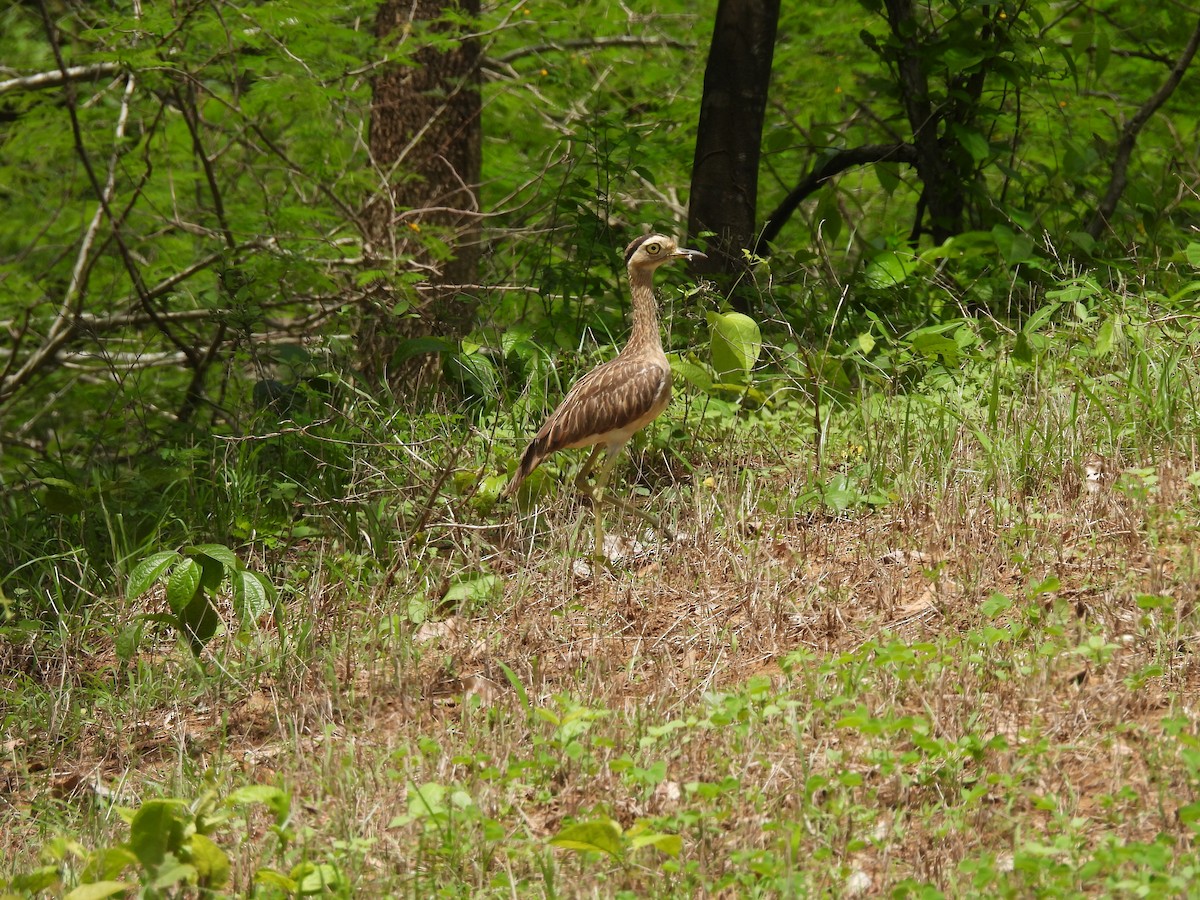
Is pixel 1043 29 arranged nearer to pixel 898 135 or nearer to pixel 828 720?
pixel 898 135

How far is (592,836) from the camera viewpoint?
405 cm

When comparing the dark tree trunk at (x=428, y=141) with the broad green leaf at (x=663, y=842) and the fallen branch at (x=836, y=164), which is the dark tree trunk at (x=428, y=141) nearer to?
the fallen branch at (x=836, y=164)

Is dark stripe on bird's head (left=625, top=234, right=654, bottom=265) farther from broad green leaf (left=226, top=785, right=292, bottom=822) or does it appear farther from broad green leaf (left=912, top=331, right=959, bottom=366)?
broad green leaf (left=226, top=785, right=292, bottom=822)

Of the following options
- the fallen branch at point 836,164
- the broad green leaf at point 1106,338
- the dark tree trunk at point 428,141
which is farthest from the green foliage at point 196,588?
the fallen branch at point 836,164

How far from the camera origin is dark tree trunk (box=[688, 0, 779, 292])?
9047 millimetres

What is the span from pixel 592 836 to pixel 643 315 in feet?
12.2

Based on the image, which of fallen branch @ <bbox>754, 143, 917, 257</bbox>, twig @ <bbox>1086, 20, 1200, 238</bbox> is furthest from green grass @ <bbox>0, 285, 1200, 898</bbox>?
fallen branch @ <bbox>754, 143, 917, 257</bbox>

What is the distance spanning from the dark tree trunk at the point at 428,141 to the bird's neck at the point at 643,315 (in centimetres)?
271

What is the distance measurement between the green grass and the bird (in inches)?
9.8

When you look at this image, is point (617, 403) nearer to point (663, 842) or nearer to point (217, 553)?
point (217, 553)

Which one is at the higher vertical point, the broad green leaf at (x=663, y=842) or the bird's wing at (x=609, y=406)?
the bird's wing at (x=609, y=406)

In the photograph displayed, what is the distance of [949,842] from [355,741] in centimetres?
235

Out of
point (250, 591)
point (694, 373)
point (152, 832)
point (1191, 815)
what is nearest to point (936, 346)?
point (694, 373)

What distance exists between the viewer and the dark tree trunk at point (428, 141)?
995 cm
